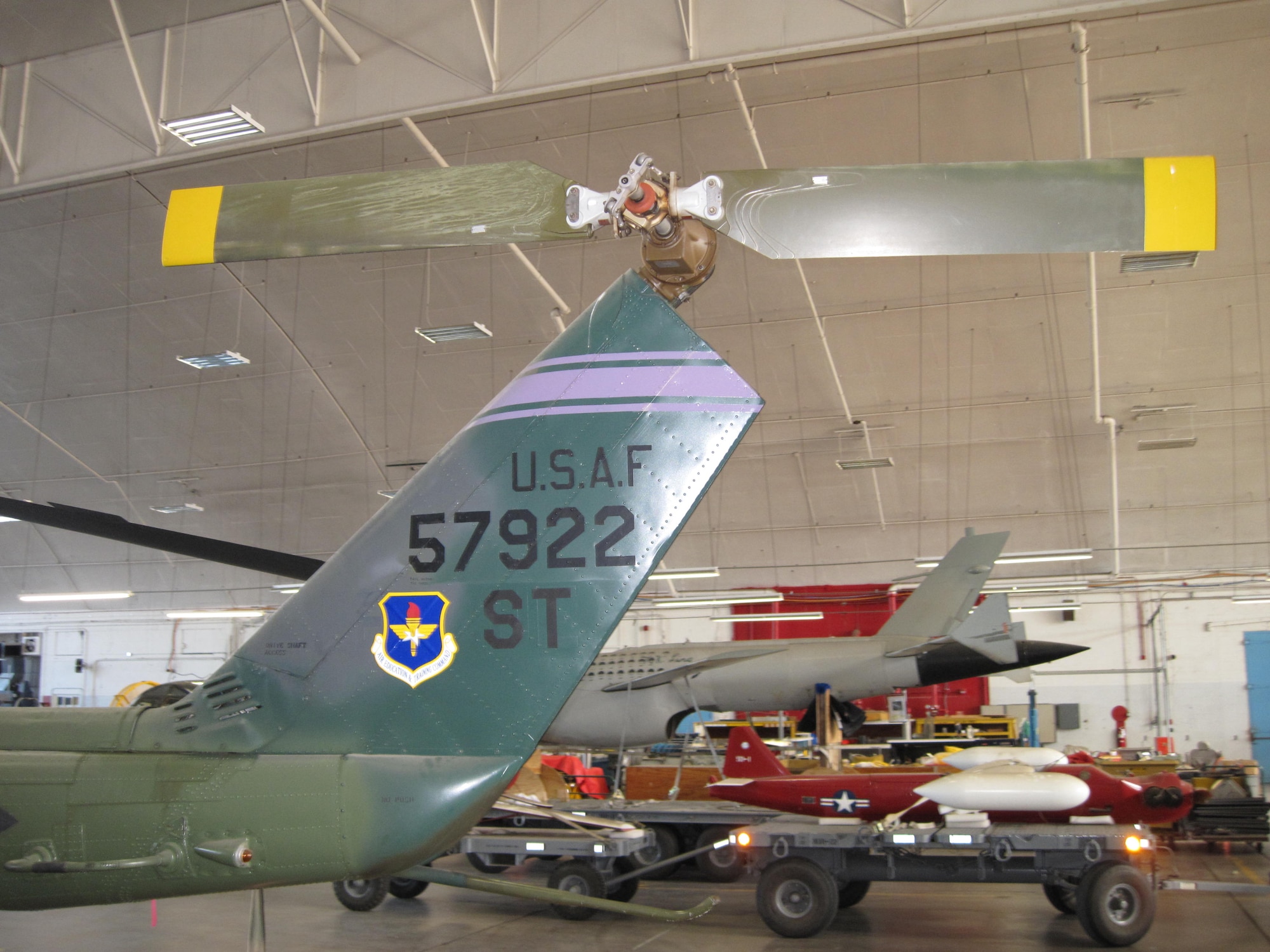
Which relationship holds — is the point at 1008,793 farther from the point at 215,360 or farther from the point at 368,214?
the point at 215,360

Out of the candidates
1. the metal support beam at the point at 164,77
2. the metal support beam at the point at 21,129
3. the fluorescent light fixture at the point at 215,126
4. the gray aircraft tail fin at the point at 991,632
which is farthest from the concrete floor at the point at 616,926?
the metal support beam at the point at 21,129

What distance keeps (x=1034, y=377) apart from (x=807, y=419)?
4.06m

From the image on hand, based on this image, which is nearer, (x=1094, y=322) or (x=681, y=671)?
(x=681, y=671)

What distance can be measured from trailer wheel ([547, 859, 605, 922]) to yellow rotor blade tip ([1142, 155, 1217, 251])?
7904mm

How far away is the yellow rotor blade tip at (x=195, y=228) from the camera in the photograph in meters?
3.40

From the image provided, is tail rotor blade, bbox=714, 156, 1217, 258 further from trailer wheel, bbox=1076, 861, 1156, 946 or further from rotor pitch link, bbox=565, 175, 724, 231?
trailer wheel, bbox=1076, 861, 1156, 946

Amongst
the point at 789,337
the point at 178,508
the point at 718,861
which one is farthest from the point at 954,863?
the point at 178,508

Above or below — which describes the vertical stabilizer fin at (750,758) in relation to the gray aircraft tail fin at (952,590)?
below

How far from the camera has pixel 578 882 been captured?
9.12m

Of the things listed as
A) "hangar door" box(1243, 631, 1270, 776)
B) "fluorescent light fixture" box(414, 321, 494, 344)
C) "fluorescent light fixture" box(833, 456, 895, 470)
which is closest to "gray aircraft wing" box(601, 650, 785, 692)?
"fluorescent light fixture" box(833, 456, 895, 470)

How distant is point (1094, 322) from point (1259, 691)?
10858 millimetres

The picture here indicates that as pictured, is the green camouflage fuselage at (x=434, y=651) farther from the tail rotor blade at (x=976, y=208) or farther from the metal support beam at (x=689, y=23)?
the metal support beam at (x=689, y=23)

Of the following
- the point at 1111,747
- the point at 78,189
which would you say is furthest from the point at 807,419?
the point at 78,189

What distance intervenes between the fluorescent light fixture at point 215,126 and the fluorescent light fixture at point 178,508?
37.7ft
